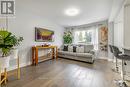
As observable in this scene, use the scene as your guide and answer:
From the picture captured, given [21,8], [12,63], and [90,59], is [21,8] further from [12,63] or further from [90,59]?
[90,59]

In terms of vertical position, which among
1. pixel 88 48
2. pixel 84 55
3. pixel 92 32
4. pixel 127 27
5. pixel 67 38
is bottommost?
pixel 84 55

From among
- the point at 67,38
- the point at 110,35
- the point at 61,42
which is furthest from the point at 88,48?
the point at 61,42

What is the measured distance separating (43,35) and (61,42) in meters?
2.04

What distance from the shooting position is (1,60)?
2.12 m

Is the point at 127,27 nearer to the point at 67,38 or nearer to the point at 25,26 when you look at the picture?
the point at 25,26

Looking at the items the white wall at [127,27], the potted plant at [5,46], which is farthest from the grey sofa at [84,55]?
the potted plant at [5,46]

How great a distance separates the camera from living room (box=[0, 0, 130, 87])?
2430 mm

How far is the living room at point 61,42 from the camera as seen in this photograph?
95.7 inches

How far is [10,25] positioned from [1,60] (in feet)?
5.71

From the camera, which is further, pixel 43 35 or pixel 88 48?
pixel 88 48

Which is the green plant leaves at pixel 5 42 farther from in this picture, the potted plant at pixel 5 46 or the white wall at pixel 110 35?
the white wall at pixel 110 35

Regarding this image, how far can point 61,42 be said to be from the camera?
22.2ft

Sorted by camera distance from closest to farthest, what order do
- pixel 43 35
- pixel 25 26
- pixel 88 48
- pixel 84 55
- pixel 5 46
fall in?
pixel 5 46 → pixel 25 26 → pixel 84 55 → pixel 43 35 → pixel 88 48

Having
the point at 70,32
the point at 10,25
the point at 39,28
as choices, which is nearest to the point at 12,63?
the point at 10,25
